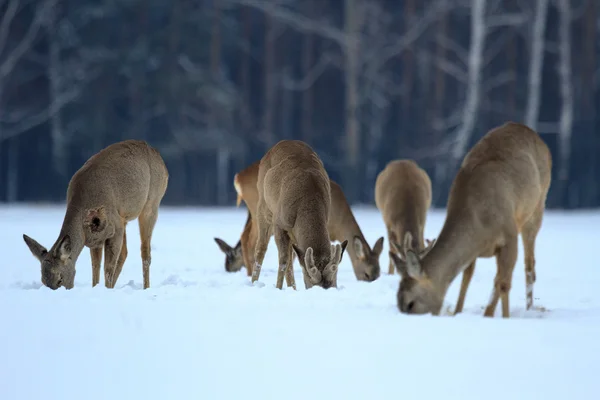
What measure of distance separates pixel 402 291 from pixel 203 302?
5.48 ft

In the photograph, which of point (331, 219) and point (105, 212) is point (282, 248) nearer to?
point (105, 212)

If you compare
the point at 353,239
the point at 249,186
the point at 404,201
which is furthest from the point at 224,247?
Result: the point at 404,201

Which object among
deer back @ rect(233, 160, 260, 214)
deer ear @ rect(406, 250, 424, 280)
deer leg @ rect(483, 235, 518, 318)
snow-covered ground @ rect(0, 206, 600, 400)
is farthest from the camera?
deer back @ rect(233, 160, 260, 214)

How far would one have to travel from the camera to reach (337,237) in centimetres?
1174

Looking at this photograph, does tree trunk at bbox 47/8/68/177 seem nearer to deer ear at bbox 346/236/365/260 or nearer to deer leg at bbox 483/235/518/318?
deer ear at bbox 346/236/365/260

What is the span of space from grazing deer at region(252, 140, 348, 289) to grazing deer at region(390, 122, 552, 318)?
126cm

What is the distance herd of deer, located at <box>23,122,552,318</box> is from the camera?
23.1 feet

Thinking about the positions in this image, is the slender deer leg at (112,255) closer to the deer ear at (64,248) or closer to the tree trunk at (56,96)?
the deer ear at (64,248)

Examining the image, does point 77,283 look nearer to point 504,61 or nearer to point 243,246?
point 243,246

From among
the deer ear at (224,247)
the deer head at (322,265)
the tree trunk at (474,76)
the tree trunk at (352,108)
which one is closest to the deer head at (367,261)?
the deer ear at (224,247)

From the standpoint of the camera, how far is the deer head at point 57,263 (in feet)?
28.0

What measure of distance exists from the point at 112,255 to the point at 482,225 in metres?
3.83

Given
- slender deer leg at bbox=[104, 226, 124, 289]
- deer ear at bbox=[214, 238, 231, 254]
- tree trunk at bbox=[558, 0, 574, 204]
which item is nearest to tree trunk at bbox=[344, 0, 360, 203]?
tree trunk at bbox=[558, 0, 574, 204]

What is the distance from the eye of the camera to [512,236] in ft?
23.6
